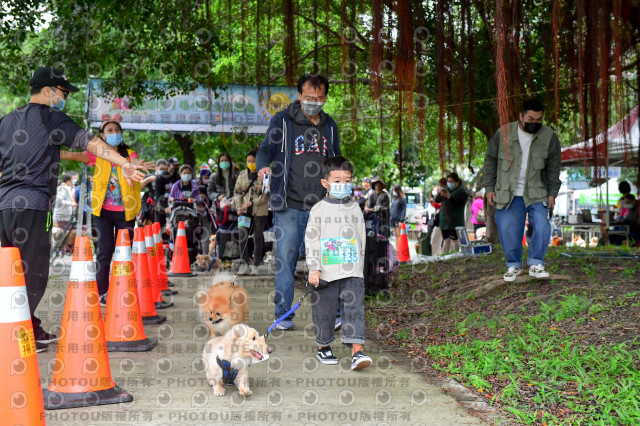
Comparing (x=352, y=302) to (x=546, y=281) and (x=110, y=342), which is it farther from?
(x=546, y=281)

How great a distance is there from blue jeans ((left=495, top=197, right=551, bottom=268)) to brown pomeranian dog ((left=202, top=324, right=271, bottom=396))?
3.71 meters

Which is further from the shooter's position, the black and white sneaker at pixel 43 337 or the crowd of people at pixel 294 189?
the black and white sneaker at pixel 43 337

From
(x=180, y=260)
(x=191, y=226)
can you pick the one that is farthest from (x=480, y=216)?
(x=180, y=260)

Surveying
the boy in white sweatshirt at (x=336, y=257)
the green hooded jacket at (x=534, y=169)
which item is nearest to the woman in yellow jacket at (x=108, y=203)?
the boy in white sweatshirt at (x=336, y=257)

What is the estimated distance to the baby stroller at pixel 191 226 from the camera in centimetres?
1180

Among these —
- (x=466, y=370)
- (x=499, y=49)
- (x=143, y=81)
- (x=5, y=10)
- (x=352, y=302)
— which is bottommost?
(x=466, y=370)

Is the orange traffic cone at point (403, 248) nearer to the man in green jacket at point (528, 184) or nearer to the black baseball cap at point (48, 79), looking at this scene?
the man in green jacket at point (528, 184)

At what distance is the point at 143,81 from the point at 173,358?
684 cm

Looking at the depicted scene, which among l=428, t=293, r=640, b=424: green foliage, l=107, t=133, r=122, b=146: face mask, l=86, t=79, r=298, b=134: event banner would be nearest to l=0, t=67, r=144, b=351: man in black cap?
l=107, t=133, r=122, b=146: face mask

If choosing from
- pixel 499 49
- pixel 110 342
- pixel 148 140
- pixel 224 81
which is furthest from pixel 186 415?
pixel 148 140

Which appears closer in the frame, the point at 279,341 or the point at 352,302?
the point at 352,302

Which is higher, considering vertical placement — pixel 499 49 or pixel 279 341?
pixel 499 49

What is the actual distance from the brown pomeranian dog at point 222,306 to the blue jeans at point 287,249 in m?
1.20

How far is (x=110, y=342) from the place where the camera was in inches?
205
